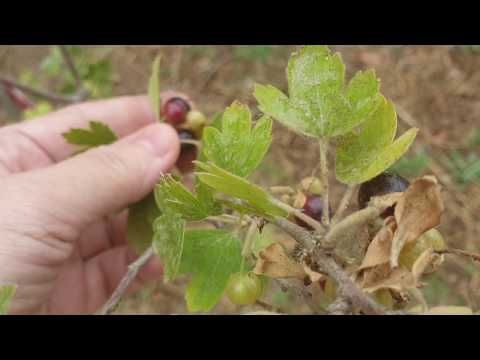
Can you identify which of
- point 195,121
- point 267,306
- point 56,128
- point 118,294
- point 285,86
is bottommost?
point 118,294

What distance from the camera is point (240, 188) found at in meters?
0.76

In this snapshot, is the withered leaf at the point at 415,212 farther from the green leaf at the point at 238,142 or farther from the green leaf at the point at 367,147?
the green leaf at the point at 238,142

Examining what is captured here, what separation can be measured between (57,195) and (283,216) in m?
1.20

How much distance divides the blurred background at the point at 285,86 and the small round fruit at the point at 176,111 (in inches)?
21.4

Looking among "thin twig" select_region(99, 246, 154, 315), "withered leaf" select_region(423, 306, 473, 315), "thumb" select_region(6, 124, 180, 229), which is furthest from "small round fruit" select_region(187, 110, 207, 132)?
"withered leaf" select_region(423, 306, 473, 315)

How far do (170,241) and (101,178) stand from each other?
2.70ft

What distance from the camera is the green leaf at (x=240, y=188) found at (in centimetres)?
75

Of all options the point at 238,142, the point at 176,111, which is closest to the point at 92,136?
the point at 176,111

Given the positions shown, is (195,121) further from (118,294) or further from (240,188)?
(240,188)

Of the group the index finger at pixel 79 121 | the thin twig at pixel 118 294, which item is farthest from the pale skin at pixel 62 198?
the thin twig at pixel 118 294

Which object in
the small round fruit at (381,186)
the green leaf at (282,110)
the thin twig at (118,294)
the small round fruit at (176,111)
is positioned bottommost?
the thin twig at (118,294)

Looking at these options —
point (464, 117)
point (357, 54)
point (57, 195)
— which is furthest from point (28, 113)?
point (464, 117)

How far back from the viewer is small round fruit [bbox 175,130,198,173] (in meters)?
2.04

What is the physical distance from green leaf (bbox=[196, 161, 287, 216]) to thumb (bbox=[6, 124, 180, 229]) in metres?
1.07
